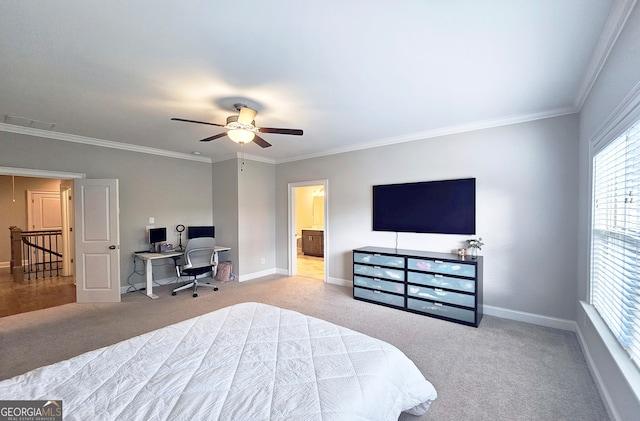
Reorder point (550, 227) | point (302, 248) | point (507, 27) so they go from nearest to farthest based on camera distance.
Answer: point (507, 27)
point (550, 227)
point (302, 248)

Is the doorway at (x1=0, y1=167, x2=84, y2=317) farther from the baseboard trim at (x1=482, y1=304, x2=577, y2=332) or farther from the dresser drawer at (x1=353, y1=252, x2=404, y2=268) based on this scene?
the baseboard trim at (x1=482, y1=304, x2=577, y2=332)

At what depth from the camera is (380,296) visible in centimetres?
406

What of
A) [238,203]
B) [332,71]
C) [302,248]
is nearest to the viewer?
[332,71]

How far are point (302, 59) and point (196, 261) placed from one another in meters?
3.89

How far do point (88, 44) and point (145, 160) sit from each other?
3444 mm

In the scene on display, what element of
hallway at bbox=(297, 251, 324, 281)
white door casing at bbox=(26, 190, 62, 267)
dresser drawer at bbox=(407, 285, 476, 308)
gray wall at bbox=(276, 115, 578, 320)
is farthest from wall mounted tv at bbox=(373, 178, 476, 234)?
white door casing at bbox=(26, 190, 62, 267)

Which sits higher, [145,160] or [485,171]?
[145,160]

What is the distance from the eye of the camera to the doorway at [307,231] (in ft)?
19.1

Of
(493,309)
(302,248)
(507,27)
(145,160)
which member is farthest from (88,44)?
(302,248)

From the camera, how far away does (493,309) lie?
359 centimetres

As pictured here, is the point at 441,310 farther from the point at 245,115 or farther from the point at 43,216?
the point at 43,216

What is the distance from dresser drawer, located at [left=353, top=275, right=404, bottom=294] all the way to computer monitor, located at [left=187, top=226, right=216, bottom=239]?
10.4 feet

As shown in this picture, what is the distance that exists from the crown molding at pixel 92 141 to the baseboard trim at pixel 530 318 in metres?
5.74

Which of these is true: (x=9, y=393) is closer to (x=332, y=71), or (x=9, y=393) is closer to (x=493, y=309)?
(x=332, y=71)
